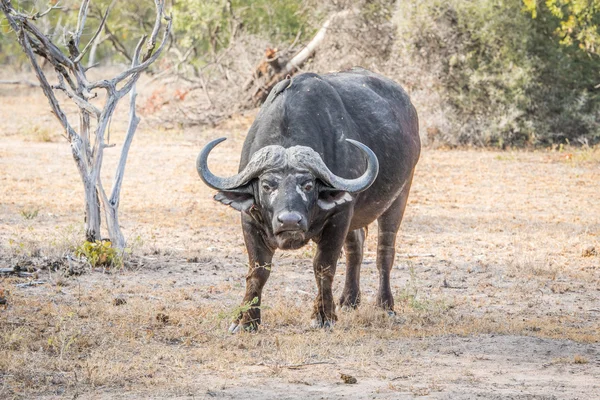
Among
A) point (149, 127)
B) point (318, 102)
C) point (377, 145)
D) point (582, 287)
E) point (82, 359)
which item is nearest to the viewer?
point (82, 359)

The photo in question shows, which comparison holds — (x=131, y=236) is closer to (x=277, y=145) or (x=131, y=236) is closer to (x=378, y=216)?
(x=378, y=216)

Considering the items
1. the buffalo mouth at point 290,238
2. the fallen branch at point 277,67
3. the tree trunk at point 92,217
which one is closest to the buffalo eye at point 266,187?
the buffalo mouth at point 290,238

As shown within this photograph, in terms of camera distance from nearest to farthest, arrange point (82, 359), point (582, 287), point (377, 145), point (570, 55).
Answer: point (82, 359) < point (377, 145) < point (582, 287) < point (570, 55)

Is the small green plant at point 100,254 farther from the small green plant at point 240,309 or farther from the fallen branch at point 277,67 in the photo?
the fallen branch at point 277,67

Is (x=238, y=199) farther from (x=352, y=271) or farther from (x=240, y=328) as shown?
(x=352, y=271)

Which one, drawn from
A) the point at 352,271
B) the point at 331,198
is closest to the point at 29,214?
the point at 352,271

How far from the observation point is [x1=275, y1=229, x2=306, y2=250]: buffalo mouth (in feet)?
20.9

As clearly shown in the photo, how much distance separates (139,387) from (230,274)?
3.94 m

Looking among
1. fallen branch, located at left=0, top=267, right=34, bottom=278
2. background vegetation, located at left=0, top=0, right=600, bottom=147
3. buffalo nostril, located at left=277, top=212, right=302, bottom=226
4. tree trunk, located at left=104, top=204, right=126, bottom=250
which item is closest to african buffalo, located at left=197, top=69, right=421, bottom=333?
buffalo nostril, located at left=277, top=212, right=302, bottom=226

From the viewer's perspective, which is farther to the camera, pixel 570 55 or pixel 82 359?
pixel 570 55

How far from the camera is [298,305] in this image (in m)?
8.02

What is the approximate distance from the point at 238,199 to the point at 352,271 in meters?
1.90

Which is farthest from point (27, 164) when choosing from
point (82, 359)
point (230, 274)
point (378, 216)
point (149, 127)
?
point (82, 359)

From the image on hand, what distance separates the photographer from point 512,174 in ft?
54.4
